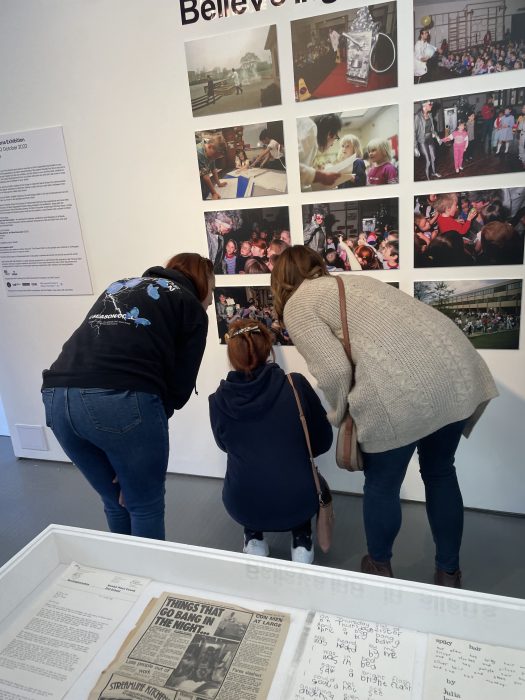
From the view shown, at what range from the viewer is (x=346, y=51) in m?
1.87

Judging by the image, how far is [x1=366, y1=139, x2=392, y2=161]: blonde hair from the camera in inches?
76.0

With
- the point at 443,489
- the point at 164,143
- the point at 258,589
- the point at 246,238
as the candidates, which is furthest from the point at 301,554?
the point at 164,143

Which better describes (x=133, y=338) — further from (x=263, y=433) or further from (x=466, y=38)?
(x=466, y=38)

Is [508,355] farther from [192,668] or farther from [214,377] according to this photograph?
[192,668]

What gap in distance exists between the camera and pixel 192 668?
0.87 metres

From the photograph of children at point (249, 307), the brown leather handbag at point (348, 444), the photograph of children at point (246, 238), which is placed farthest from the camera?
the photograph of children at point (249, 307)

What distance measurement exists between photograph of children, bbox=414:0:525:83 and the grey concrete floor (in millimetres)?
1770

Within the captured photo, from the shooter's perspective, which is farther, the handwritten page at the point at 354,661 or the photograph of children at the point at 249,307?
the photograph of children at the point at 249,307

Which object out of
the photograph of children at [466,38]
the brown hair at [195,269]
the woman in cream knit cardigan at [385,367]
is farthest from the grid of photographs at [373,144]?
the brown hair at [195,269]

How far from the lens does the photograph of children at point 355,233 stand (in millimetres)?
2016

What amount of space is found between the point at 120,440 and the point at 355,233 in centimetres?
127

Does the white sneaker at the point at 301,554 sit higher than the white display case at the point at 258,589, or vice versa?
the white display case at the point at 258,589

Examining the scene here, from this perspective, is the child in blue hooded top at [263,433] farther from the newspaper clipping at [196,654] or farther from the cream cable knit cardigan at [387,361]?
Result: the newspaper clipping at [196,654]

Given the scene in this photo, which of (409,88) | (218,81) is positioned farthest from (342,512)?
(218,81)
